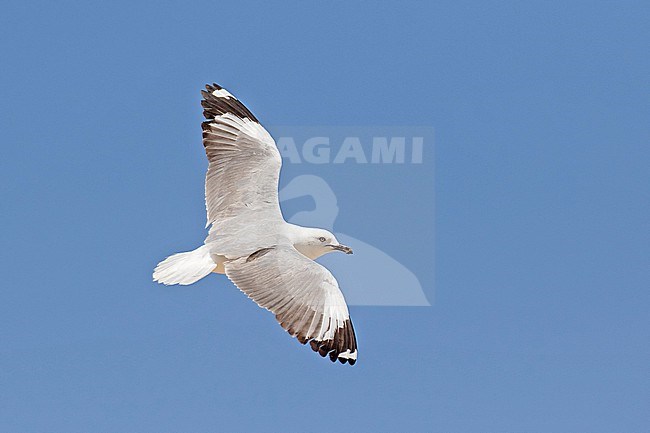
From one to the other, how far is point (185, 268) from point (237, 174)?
95 centimetres

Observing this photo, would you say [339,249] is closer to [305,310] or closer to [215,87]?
[305,310]

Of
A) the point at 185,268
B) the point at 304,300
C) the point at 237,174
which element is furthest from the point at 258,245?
the point at 237,174

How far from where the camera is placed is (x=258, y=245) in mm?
5770

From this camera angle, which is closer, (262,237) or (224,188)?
(262,237)

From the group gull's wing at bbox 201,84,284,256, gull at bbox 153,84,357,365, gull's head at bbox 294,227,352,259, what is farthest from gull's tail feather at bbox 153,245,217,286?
Result: gull's head at bbox 294,227,352,259

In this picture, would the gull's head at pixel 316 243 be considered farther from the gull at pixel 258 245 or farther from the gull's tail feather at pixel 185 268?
the gull's tail feather at pixel 185 268

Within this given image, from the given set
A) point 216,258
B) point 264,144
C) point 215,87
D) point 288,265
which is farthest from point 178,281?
point 215,87

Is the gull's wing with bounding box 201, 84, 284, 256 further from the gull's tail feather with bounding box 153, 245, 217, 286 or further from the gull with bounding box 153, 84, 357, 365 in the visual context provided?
the gull's tail feather with bounding box 153, 245, 217, 286

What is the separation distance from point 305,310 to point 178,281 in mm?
725

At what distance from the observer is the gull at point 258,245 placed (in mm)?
5352

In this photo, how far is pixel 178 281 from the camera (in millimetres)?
5684

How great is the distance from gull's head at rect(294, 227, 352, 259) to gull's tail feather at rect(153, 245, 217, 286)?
1.68ft

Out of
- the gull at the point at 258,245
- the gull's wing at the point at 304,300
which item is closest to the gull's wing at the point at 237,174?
the gull at the point at 258,245

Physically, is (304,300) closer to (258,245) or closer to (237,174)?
(258,245)
